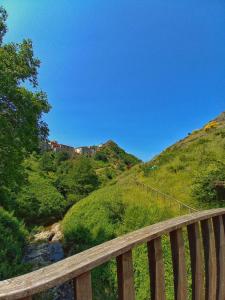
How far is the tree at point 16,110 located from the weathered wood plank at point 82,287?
1430 cm

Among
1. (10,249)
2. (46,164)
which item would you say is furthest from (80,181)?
(10,249)

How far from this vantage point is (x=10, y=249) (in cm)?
1853

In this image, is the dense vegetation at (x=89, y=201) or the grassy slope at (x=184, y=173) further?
the grassy slope at (x=184, y=173)

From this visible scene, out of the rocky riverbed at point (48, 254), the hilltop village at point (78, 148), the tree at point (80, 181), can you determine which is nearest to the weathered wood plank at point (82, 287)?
the rocky riverbed at point (48, 254)

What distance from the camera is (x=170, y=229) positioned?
2.23m

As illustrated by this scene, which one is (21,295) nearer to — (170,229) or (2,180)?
(170,229)

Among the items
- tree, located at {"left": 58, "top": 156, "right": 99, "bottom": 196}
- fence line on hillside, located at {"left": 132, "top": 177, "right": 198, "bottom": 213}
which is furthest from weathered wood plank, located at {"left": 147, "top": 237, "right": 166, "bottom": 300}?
tree, located at {"left": 58, "top": 156, "right": 99, "bottom": 196}

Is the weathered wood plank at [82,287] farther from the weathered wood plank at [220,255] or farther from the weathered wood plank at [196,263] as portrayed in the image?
the weathered wood plank at [220,255]

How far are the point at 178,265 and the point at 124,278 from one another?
0.64m

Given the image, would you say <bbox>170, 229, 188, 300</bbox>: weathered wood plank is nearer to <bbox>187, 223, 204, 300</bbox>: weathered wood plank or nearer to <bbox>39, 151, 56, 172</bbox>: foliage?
<bbox>187, 223, 204, 300</bbox>: weathered wood plank

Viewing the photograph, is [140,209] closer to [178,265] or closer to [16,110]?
[16,110]

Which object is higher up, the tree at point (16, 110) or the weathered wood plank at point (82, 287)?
the tree at point (16, 110)

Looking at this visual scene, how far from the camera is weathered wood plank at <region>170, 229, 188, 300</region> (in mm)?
2297

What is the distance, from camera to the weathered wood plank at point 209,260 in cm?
276
